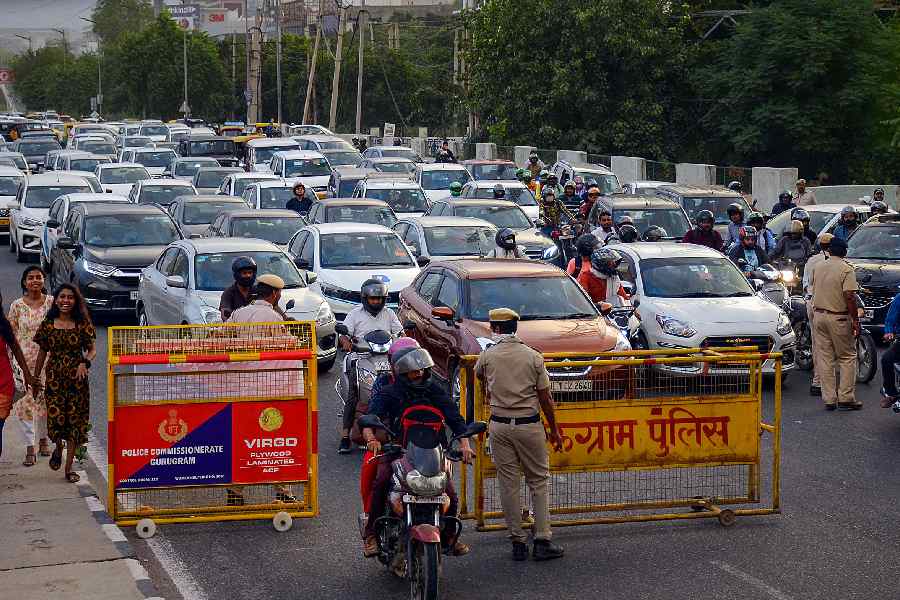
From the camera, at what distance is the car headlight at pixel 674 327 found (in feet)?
53.9

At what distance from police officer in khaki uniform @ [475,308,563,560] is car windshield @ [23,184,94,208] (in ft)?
78.6

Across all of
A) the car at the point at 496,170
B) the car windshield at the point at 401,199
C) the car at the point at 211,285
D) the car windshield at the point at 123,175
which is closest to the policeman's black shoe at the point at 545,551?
the car at the point at 211,285

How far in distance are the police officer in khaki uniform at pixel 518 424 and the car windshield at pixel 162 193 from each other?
75.6 feet

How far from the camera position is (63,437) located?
11.5 meters

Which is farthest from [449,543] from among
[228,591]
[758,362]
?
[758,362]

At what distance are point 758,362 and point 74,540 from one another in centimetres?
499

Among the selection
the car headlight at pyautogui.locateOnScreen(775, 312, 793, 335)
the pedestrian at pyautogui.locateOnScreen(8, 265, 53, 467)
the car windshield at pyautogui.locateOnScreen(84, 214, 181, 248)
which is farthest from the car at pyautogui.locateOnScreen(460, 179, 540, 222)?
the pedestrian at pyautogui.locateOnScreen(8, 265, 53, 467)

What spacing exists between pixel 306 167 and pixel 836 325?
26299mm

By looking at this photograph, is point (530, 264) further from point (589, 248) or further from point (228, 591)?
point (228, 591)

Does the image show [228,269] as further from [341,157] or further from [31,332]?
[341,157]

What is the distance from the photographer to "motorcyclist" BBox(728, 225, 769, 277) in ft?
65.3

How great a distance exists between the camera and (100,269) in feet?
71.0

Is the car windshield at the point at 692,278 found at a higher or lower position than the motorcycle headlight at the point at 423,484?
higher

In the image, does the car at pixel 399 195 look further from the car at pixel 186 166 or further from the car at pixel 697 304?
the car at pixel 697 304
